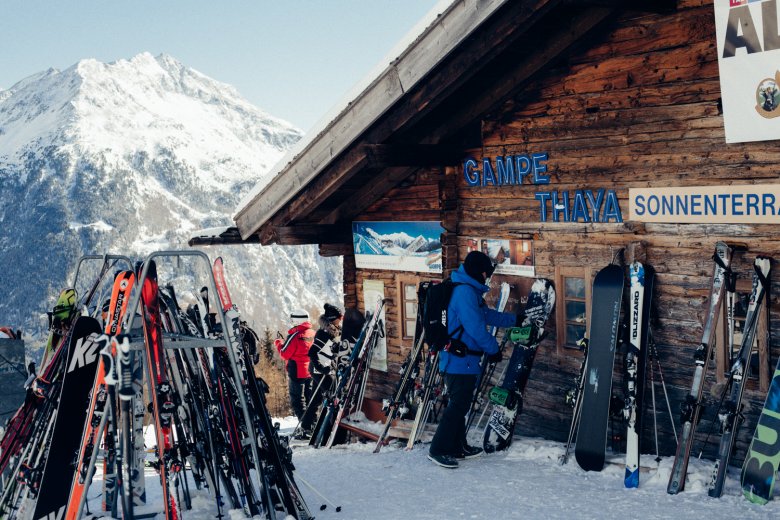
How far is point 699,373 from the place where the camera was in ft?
19.1

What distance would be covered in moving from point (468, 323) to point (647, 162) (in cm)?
213

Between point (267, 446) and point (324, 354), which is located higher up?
point (324, 354)

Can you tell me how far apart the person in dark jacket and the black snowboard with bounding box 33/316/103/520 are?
446 cm

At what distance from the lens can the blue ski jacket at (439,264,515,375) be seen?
643 cm

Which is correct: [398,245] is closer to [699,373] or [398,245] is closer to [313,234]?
[313,234]

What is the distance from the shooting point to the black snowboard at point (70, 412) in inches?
207

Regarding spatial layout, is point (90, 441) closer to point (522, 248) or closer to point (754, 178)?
point (522, 248)

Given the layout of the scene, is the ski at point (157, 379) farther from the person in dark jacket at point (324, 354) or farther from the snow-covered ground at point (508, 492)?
the person in dark jacket at point (324, 354)

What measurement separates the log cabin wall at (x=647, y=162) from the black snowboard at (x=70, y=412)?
4434 millimetres

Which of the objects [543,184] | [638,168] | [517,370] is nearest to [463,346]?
[517,370]

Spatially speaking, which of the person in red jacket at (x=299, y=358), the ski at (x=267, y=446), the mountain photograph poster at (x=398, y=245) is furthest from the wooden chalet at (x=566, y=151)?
the ski at (x=267, y=446)

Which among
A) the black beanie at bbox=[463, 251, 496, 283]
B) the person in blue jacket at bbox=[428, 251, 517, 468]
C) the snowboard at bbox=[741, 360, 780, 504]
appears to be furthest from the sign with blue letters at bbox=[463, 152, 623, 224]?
the snowboard at bbox=[741, 360, 780, 504]

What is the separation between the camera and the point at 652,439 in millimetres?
6820

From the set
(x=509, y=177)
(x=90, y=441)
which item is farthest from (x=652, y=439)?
(x=90, y=441)
